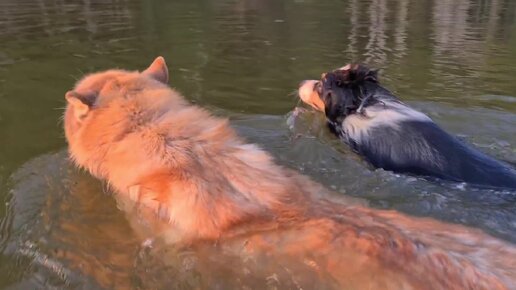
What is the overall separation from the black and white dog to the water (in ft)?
0.52

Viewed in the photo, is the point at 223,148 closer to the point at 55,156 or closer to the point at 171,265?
the point at 171,265

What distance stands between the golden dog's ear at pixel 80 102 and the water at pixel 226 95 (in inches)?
35.1

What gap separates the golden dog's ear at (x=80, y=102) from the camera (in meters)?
4.05

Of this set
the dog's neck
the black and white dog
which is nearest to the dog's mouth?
the black and white dog

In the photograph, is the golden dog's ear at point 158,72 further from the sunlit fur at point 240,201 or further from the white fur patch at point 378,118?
the white fur patch at point 378,118

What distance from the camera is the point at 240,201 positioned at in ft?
11.3

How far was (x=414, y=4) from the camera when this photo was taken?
23734mm

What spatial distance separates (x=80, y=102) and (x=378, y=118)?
3269 mm

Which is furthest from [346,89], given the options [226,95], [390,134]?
[226,95]

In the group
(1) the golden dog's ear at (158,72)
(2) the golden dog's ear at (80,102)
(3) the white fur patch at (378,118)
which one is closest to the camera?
(2) the golden dog's ear at (80,102)

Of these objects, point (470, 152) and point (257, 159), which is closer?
point (257, 159)

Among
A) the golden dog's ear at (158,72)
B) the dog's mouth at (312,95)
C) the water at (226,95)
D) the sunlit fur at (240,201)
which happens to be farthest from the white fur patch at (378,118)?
the golden dog's ear at (158,72)

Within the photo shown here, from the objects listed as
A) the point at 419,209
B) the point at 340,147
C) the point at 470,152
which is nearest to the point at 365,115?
the point at 340,147

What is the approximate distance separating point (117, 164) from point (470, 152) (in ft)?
10.6
